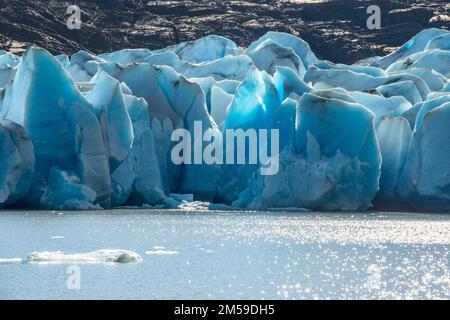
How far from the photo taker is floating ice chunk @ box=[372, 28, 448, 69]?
4962 cm

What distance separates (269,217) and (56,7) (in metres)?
45.3

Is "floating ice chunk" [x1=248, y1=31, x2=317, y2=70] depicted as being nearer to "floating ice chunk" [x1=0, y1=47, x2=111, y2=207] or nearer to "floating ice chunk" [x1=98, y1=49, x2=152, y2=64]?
"floating ice chunk" [x1=98, y1=49, x2=152, y2=64]

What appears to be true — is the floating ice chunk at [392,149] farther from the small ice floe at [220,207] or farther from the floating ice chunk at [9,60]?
the floating ice chunk at [9,60]

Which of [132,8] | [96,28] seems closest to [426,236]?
[96,28]

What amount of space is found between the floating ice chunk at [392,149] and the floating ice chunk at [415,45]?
49.0 ft

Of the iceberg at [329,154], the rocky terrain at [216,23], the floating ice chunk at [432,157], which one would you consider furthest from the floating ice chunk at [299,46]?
the rocky terrain at [216,23]

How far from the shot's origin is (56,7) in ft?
247

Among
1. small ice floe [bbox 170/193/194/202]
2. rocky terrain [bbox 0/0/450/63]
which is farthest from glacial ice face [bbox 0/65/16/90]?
rocky terrain [bbox 0/0/450/63]

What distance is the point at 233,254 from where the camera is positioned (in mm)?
23688

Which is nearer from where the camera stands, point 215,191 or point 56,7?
point 215,191
